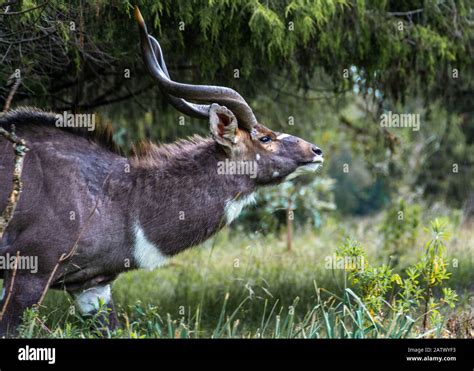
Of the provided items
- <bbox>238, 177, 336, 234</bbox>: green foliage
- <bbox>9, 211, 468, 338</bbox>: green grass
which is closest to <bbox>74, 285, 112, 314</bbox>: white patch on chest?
<bbox>9, 211, 468, 338</bbox>: green grass

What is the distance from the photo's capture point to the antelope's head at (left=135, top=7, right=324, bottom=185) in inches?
271

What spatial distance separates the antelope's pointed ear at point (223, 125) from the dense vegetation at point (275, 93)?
78 centimetres

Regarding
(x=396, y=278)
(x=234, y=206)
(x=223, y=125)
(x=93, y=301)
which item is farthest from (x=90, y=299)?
(x=396, y=278)

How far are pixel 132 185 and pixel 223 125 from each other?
878mm

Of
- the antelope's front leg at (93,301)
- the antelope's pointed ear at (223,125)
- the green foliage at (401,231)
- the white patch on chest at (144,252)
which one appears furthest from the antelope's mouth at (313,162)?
the green foliage at (401,231)

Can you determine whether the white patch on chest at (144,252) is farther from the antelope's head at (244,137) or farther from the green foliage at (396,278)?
the green foliage at (396,278)

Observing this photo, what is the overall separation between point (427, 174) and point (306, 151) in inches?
451

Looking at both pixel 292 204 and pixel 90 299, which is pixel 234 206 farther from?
pixel 292 204

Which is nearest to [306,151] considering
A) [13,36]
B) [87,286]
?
[87,286]

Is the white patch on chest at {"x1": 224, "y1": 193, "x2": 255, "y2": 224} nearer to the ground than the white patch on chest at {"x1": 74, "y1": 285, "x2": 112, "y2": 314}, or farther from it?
farther from it

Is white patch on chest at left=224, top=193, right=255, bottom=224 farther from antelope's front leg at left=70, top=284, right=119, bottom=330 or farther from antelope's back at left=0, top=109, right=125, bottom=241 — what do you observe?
antelope's front leg at left=70, top=284, right=119, bottom=330

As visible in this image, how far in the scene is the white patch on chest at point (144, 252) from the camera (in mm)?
Answer: 6879

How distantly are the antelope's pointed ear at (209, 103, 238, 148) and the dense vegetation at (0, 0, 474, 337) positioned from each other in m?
0.78
